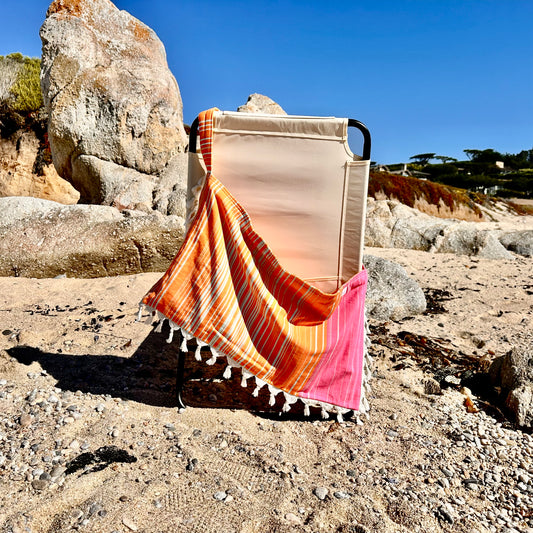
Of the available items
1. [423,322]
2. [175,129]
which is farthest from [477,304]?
[175,129]

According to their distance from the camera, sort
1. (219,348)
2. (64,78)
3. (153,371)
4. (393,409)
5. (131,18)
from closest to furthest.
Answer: (219,348), (393,409), (153,371), (64,78), (131,18)

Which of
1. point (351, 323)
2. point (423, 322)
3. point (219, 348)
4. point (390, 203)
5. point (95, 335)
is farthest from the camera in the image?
point (390, 203)

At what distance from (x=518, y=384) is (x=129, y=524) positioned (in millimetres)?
2238

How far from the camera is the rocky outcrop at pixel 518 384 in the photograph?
245 cm

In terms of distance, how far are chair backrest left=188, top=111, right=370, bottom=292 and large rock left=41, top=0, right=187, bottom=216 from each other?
4949 mm

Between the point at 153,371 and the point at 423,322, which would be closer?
the point at 153,371

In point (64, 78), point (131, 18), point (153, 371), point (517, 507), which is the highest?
point (131, 18)

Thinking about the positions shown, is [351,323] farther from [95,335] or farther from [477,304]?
[477,304]

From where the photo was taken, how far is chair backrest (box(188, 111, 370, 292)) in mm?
2297

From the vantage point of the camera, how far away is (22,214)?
524cm

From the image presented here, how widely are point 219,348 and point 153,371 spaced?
0.90m

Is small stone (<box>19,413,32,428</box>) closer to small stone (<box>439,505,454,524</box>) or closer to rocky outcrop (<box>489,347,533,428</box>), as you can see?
small stone (<box>439,505,454,524</box>)

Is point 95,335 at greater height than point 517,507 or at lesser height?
greater

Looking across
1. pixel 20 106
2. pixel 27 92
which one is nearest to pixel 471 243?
pixel 20 106
